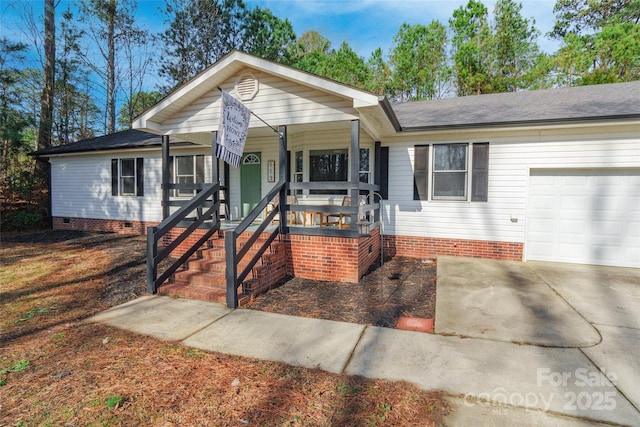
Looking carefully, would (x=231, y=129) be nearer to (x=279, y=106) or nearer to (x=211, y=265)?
(x=279, y=106)

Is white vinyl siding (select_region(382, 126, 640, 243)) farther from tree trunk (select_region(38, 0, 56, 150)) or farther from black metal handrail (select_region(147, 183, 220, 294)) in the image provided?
tree trunk (select_region(38, 0, 56, 150))

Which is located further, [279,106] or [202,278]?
[279,106]

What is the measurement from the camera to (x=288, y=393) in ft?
8.14

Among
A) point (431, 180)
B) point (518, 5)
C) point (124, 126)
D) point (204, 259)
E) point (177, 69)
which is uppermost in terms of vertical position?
point (518, 5)

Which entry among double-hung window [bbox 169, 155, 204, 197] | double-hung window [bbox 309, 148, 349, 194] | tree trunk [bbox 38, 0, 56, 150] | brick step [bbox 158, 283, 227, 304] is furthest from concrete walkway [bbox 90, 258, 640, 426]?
tree trunk [bbox 38, 0, 56, 150]

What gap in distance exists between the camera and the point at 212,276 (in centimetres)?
513

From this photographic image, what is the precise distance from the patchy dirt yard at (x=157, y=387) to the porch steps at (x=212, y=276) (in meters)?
1.26

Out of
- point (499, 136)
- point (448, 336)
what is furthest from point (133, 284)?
point (499, 136)

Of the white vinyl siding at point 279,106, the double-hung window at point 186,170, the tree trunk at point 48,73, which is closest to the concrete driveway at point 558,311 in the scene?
the white vinyl siding at point 279,106

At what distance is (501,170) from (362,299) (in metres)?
4.68

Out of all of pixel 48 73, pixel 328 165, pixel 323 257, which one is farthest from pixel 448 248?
pixel 48 73

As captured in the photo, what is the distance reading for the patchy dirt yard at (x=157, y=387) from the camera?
87.4 inches

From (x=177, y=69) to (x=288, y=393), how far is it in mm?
21990

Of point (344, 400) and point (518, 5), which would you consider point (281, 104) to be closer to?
point (344, 400)
